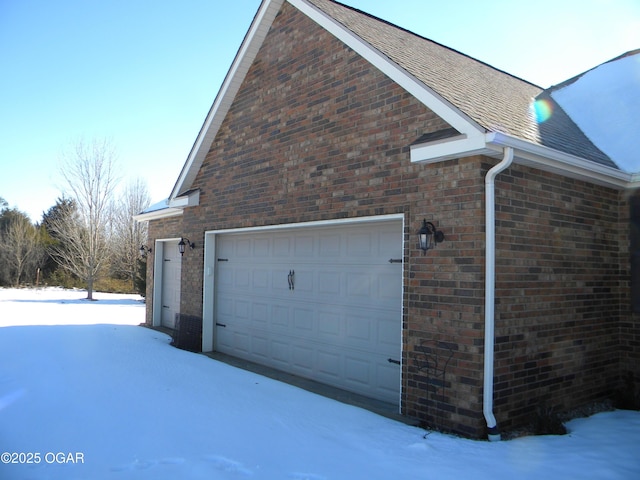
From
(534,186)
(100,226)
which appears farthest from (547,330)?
(100,226)

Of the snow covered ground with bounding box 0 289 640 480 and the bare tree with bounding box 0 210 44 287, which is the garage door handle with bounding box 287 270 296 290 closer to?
the snow covered ground with bounding box 0 289 640 480

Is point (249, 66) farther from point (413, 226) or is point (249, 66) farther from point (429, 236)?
point (429, 236)

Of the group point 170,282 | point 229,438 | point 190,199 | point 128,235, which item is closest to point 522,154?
point 229,438

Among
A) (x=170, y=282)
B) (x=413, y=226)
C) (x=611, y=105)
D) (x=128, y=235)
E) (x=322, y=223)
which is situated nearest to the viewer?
(x=413, y=226)

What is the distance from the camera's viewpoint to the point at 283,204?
318 inches

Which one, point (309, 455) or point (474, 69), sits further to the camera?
point (474, 69)

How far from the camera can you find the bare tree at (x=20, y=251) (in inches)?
1221

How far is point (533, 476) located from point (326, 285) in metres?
4.07

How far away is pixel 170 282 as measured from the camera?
13.8 metres

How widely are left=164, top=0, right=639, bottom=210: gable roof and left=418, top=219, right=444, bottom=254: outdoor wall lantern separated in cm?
81

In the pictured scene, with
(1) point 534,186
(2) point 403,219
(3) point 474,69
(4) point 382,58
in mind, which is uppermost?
(3) point 474,69

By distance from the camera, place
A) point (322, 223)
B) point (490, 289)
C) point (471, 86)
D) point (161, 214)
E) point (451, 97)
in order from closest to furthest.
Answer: point (490, 289) → point (451, 97) → point (471, 86) → point (322, 223) → point (161, 214)

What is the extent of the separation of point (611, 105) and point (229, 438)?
8227mm

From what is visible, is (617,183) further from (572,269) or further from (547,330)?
(547,330)
